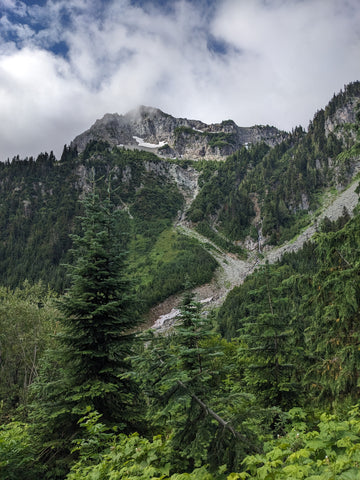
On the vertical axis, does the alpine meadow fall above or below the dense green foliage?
below

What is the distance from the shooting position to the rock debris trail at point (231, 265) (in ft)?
266

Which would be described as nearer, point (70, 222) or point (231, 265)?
point (231, 265)

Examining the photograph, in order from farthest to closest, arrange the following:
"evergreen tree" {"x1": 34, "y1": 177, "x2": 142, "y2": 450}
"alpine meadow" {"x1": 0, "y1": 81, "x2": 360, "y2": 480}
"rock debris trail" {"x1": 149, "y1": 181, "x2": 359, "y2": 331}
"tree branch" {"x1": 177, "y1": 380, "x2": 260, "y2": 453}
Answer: "rock debris trail" {"x1": 149, "y1": 181, "x2": 359, "y2": 331} → "evergreen tree" {"x1": 34, "y1": 177, "x2": 142, "y2": 450} → "alpine meadow" {"x1": 0, "y1": 81, "x2": 360, "y2": 480} → "tree branch" {"x1": 177, "y1": 380, "x2": 260, "y2": 453}

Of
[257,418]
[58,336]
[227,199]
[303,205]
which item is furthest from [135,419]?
[227,199]

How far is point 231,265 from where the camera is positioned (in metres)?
111

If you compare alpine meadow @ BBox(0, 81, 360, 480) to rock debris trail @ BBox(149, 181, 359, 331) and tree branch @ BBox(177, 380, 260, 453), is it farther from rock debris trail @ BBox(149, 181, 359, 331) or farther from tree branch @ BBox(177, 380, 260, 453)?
rock debris trail @ BBox(149, 181, 359, 331)

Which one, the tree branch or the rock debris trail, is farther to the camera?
the rock debris trail

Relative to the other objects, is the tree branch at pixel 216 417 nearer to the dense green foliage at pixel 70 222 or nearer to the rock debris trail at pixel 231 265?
the rock debris trail at pixel 231 265

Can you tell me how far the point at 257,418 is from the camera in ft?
13.3

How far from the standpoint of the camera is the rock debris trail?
266 ft

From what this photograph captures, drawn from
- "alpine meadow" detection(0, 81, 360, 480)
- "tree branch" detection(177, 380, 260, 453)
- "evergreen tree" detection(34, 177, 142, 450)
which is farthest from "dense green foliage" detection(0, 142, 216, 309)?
"tree branch" detection(177, 380, 260, 453)

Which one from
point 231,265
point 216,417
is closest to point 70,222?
point 231,265

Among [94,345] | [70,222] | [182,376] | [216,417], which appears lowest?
[94,345]

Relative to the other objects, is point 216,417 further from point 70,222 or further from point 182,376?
point 70,222
